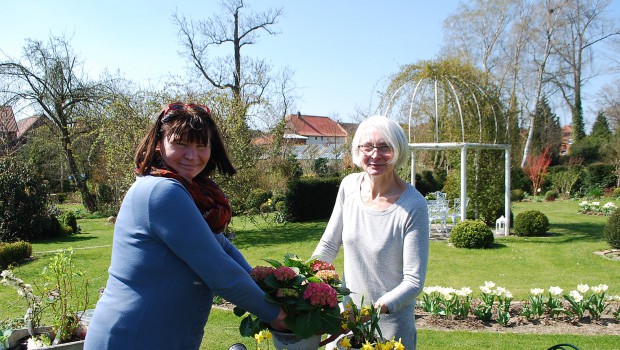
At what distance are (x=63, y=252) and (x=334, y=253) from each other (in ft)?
8.61

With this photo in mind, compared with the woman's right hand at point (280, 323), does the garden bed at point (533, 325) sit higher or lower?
lower

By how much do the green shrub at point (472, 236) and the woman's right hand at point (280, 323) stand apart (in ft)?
30.2

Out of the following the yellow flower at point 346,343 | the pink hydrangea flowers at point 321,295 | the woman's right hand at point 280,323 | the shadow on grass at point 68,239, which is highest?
the pink hydrangea flowers at point 321,295

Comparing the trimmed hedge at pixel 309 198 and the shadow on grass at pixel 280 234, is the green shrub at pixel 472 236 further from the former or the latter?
the trimmed hedge at pixel 309 198

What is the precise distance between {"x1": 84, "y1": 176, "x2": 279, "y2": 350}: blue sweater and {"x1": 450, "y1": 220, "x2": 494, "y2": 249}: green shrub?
371 inches

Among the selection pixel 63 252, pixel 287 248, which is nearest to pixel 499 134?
pixel 287 248

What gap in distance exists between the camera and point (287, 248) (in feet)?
35.3

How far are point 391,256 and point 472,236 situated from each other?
8622mm

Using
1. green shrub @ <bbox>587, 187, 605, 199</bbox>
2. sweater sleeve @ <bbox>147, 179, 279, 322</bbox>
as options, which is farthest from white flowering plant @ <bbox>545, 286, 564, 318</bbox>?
green shrub @ <bbox>587, 187, 605, 199</bbox>

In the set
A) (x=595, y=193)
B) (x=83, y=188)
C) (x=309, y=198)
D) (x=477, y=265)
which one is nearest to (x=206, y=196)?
(x=477, y=265)

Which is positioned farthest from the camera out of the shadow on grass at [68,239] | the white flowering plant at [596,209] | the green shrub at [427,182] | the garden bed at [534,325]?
the green shrub at [427,182]

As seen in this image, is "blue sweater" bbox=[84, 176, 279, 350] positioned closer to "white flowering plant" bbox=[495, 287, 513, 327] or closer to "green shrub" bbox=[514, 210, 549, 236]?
"white flowering plant" bbox=[495, 287, 513, 327]

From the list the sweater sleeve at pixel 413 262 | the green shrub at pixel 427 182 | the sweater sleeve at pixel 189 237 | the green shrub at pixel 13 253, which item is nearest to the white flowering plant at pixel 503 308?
the sweater sleeve at pixel 413 262

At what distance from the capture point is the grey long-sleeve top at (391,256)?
1.95 metres
